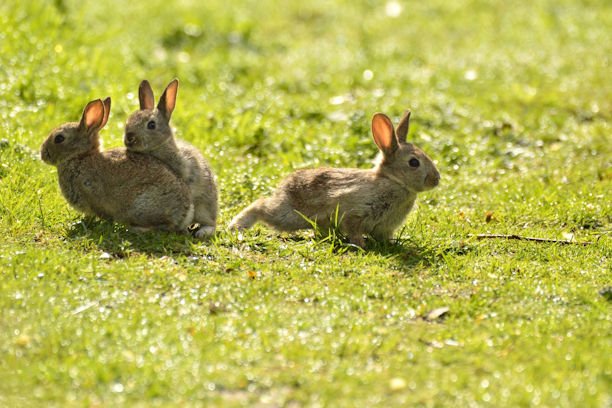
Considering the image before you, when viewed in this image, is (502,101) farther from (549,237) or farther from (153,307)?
(153,307)

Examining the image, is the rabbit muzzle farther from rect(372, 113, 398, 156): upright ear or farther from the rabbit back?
rect(372, 113, 398, 156): upright ear

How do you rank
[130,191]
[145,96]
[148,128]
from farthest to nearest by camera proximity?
[145,96], [148,128], [130,191]

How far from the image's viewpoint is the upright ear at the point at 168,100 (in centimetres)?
748

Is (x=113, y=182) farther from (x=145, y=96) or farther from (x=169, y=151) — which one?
(x=145, y=96)

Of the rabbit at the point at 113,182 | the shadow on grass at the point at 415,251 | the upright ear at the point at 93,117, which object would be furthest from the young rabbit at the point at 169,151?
the shadow on grass at the point at 415,251

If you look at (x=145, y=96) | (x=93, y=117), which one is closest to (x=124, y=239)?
(x=93, y=117)

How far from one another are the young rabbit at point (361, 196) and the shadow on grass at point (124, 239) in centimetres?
64

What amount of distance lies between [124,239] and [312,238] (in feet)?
4.66

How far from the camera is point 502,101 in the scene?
11133 mm

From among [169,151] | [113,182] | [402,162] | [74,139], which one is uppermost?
[74,139]

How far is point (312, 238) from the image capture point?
293 inches

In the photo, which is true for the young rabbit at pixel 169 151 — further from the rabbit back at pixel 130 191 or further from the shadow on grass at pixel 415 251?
the shadow on grass at pixel 415 251

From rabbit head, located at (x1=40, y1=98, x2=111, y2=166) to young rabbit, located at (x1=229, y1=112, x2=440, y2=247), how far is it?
126 cm

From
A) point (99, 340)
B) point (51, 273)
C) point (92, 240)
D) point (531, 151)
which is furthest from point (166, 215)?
point (531, 151)
